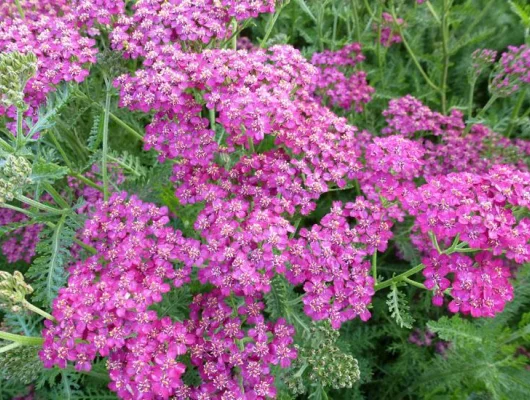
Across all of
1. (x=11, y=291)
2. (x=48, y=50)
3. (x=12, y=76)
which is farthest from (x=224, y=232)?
(x=48, y=50)

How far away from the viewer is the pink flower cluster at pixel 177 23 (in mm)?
2883

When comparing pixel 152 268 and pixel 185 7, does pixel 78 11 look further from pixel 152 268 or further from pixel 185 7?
pixel 152 268

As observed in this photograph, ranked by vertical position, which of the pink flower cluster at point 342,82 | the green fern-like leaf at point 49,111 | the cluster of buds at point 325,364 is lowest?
the cluster of buds at point 325,364

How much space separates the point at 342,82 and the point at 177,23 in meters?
1.46

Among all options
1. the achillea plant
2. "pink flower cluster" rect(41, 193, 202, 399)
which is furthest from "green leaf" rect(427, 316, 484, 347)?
"pink flower cluster" rect(41, 193, 202, 399)

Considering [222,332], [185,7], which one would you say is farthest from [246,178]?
[185,7]

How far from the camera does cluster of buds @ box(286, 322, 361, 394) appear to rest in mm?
2432

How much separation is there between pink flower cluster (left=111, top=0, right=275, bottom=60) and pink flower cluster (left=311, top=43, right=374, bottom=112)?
95cm

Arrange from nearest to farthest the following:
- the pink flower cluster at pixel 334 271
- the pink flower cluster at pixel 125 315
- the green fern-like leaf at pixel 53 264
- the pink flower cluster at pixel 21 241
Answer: the pink flower cluster at pixel 125 315 → the pink flower cluster at pixel 334 271 → the green fern-like leaf at pixel 53 264 → the pink flower cluster at pixel 21 241

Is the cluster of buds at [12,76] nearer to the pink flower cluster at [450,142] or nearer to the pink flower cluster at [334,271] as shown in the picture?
the pink flower cluster at [334,271]

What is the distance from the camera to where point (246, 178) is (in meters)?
2.69

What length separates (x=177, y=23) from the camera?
2889 millimetres

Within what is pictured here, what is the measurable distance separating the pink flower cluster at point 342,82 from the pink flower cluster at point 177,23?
0.95 m

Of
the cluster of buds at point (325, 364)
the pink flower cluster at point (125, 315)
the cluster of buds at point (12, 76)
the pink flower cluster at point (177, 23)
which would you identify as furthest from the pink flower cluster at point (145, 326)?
the pink flower cluster at point (177, 23)
